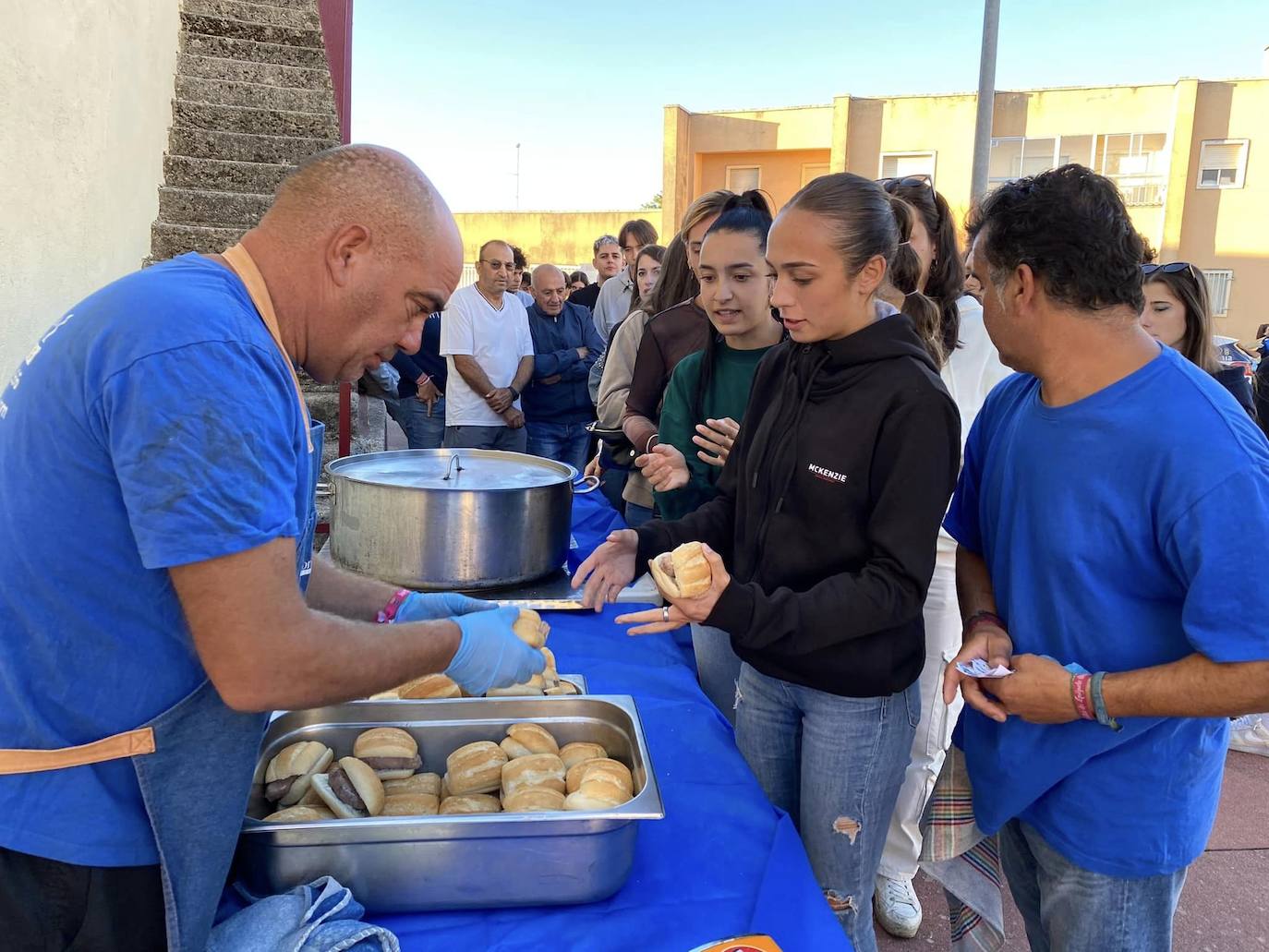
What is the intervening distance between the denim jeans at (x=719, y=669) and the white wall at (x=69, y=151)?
248 cm

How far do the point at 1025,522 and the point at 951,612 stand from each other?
1.00 metres

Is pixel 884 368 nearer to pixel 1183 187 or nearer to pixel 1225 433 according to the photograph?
pixel 1225 433

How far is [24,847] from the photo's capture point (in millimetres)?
966

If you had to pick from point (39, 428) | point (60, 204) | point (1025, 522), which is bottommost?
point (1025, 522)

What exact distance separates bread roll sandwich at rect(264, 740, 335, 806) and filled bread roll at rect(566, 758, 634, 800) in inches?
Answer: 15.9

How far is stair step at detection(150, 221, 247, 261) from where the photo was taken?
4.74m

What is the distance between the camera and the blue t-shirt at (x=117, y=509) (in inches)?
35.3

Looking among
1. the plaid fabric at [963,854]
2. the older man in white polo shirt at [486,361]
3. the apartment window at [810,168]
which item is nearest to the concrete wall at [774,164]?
the apartment window at [810,168]

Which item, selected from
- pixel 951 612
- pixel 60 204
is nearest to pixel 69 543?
pixel 951 612

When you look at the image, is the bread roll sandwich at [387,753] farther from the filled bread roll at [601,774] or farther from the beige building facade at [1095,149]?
the beige building facade at [1095,149]

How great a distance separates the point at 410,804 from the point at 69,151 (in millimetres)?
3258

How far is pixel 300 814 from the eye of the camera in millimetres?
1246

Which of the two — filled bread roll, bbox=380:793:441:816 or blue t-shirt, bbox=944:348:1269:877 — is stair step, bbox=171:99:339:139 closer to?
filled bread roll, bbox=380:793:441:816

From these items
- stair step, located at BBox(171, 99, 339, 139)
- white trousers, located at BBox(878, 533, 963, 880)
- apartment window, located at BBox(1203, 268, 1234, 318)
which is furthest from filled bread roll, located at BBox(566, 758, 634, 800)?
apartment window, located at BBox(1203, 268, 1234, 318)
